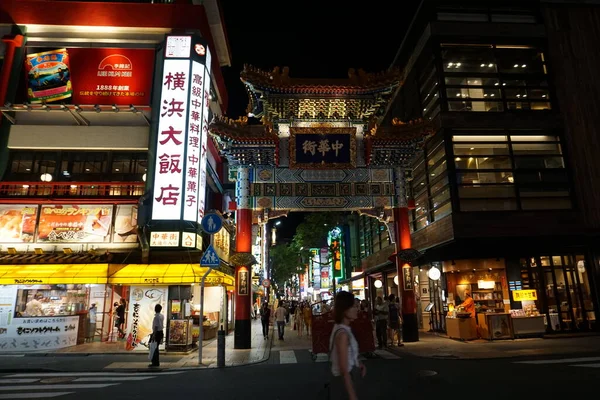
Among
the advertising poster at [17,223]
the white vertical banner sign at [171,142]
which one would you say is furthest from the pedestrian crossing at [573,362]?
the advertising poster at [17,223]

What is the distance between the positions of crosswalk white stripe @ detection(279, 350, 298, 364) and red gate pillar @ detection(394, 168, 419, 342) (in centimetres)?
537

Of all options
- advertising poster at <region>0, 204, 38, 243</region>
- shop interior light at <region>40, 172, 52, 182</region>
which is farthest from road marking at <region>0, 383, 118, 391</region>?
shop interior light at <region>40, 172, 52, 182</region>

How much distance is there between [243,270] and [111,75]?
42.2 feet

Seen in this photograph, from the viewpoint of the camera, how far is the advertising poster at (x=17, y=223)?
17719mm

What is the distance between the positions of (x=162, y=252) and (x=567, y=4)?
2575 cm

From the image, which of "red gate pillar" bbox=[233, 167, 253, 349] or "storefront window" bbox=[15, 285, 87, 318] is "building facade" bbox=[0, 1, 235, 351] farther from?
"red gate pillar" bbox=[233, 167, 253, 349]

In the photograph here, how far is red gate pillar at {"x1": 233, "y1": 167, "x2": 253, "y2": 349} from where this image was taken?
16000 millimetres

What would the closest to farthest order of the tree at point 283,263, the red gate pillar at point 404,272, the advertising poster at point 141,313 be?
the advertising poster at point 141,313 < the red gate pillar at point 404,272 < the tree at point 283,263

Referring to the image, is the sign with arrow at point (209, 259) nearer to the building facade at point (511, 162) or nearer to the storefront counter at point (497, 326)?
the building facade at point (511, 162)

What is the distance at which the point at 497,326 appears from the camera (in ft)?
53.7

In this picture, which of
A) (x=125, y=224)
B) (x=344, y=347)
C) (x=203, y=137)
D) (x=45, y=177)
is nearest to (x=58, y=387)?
(x=344, y=347)

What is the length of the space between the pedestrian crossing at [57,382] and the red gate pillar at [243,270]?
5.03 meters

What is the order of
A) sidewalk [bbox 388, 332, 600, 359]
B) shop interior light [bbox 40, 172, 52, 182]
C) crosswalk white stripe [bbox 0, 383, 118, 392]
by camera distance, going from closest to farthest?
crosswalk white stripe [bbox 0, 383, 118, 392]
sidewalk [bbox 388, 332, 600, 359]
shop interior light [bbox 40, 172, 52, 182]

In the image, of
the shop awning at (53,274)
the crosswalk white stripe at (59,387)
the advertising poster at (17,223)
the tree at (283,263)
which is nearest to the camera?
the crosswalk white stripe at (59,387)
